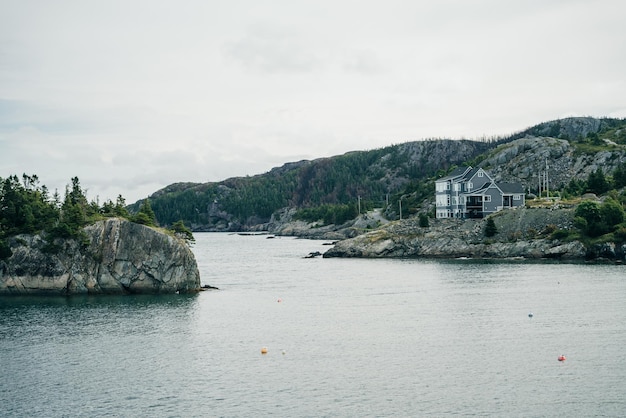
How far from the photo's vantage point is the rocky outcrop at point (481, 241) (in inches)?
5049

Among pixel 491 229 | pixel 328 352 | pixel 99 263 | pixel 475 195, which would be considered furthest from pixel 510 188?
pixel 328 352

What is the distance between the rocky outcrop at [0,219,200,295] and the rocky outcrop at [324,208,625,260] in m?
73.1

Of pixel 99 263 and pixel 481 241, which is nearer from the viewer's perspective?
pixel 99 263

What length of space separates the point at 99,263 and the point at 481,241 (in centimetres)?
8553

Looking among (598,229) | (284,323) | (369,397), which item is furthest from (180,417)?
(598,229)

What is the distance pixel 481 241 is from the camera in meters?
142

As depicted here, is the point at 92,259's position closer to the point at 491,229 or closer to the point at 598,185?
the point at 491,229

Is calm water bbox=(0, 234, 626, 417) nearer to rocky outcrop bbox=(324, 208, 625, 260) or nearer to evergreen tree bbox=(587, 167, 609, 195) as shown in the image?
rocky outcrop bbox=(324, 208, 625, 260)

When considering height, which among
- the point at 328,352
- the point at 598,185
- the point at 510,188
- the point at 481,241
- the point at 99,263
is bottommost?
the point at 328,352

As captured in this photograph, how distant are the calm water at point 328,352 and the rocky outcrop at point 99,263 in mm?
3306

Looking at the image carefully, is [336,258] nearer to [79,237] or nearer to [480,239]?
[480,239]

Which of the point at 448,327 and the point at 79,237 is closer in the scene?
the point at 448,327

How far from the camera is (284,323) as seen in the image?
70.4 m

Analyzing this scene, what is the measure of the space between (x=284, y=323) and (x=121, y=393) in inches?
1065
